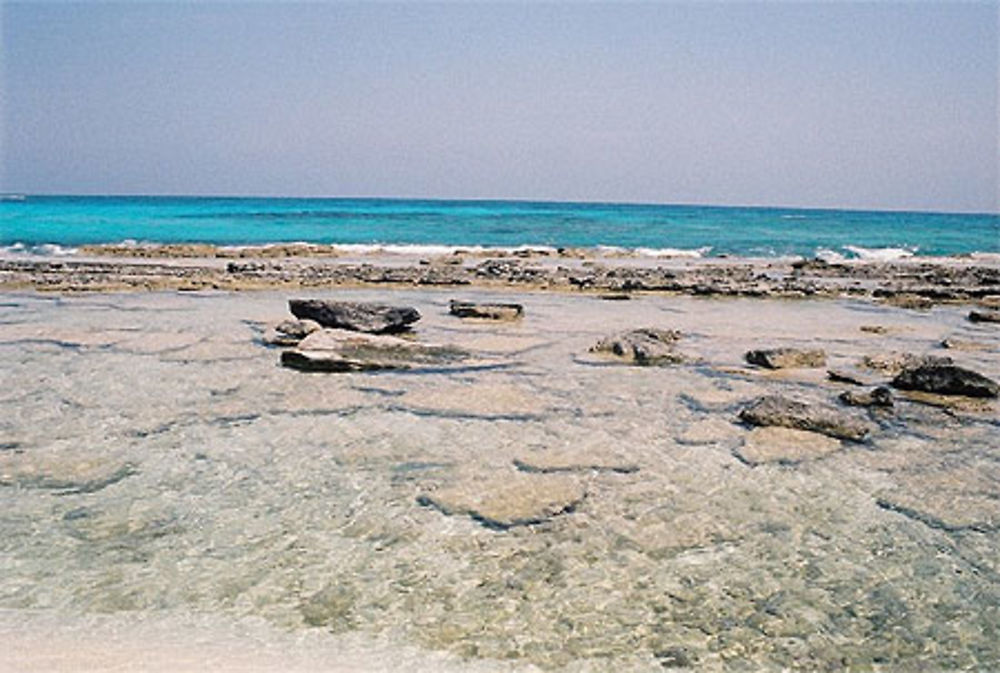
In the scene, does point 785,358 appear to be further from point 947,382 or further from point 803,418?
point 803,418

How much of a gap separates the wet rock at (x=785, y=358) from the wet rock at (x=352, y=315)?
15.0 feet

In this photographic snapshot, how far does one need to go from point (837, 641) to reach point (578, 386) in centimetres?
471

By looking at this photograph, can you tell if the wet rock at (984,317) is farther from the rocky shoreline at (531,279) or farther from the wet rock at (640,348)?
the wet rock at (640,348)

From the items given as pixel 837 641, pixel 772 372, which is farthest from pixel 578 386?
pixel 837 641

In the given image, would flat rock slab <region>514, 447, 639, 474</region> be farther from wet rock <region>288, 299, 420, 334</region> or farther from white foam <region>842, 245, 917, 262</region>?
white foam <region>842, 245, 917, 262</region>

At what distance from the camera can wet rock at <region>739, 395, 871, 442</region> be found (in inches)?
245

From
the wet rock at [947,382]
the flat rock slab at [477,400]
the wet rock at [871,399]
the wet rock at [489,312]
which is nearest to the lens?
the flat rock slab at [477,400]

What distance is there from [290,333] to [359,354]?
1.66m

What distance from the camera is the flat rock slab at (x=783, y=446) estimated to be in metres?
5.66

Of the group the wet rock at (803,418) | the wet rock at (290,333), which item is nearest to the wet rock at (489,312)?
the wet rock at (290,333)

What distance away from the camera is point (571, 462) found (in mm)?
5508

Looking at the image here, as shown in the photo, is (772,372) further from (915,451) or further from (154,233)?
(154,233)

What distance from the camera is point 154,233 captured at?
1820 inches

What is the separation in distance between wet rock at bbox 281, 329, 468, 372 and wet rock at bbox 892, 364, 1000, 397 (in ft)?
15.2
